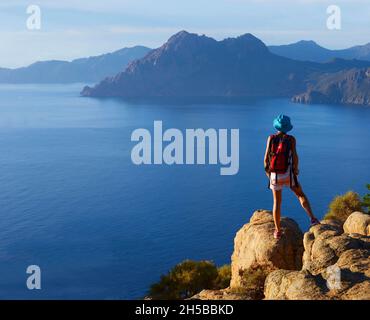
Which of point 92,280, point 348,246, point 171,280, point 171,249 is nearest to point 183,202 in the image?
point 171,249

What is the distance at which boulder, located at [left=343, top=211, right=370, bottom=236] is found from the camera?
738 inches

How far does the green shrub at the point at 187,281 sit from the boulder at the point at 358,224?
46.5 feet

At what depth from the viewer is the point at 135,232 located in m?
110

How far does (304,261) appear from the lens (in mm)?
14805

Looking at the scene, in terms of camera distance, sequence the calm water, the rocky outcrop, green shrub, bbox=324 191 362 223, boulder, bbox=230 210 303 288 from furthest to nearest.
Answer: the calm water → green shrub, bbox=324 191 362 223 → boulder, bbox=230 210 303 288 → the rocky outcrop

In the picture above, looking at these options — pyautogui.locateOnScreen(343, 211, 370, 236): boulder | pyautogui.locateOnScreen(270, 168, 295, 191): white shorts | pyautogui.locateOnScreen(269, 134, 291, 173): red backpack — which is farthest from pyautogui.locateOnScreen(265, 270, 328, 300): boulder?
pyautogui.locateOnScreen(343, 211, 370, 236): boulder

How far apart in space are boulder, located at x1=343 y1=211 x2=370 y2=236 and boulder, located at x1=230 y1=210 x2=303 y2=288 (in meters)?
2.55

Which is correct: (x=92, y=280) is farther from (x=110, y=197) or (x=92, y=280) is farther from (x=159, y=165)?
(x=159, y=165)

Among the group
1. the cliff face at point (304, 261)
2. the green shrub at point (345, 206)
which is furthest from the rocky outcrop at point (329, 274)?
the green shrub at point (345, 206)

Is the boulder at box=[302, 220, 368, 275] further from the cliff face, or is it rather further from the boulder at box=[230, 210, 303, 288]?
the boulder at box=[230, 210, 303, 288]

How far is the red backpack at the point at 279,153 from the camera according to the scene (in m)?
12.8

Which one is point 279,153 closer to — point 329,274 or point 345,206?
point 329,274

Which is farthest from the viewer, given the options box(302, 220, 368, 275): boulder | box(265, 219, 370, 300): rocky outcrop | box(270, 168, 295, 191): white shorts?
A: box(270, 168, 295, 191): white shorts
